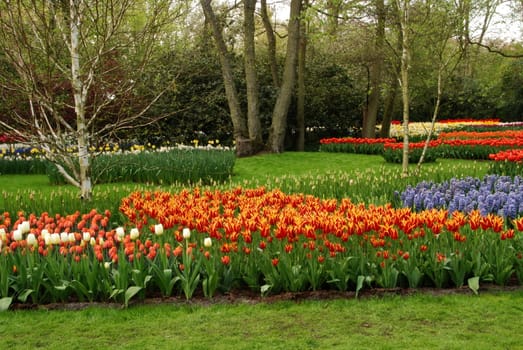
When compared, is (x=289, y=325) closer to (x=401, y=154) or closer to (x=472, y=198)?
(x=472, y=198)

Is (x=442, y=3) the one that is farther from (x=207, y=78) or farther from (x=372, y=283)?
(x=207, y=78)

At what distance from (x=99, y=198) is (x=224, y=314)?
409 cm

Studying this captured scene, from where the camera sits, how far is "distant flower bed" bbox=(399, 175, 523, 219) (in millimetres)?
6449

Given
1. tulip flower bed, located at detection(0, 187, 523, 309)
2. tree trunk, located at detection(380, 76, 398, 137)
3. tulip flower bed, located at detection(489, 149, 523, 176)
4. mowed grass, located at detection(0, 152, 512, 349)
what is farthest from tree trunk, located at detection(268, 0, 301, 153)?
mowed grass, located at detection(0, 152, 512, 349)

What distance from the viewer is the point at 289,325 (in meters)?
4.23

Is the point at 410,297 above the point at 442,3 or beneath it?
beneath

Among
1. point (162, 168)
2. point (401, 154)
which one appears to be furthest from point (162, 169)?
point (401, 154)

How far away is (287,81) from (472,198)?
37.2 ft

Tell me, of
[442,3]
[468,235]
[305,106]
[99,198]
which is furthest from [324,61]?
[468,235]

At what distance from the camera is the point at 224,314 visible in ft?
14.7

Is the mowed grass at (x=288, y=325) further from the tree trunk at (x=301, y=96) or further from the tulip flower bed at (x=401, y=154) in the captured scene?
the tree trunk at (x=301, y=96)

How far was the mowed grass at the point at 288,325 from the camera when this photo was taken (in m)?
3.92

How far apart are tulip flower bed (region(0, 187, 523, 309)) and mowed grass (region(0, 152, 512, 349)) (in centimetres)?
18

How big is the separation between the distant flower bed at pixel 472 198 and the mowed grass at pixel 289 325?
180 centimetres
